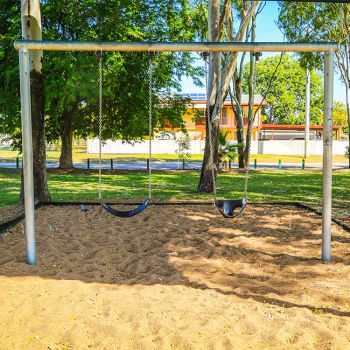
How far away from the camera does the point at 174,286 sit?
4.77m

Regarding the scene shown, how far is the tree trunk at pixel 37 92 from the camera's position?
8789 mm

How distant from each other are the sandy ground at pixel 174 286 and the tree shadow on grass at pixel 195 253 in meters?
0.01

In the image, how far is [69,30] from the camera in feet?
65.0

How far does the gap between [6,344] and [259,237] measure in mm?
4221

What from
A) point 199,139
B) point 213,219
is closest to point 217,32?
point 213,219

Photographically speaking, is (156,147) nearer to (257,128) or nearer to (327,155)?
(257,128)

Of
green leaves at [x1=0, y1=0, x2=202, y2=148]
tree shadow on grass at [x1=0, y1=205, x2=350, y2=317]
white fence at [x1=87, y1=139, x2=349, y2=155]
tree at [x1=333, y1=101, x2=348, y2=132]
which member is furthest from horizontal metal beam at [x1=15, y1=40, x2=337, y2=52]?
tree at [x1=333, y1=101, x2=348, y2=132]

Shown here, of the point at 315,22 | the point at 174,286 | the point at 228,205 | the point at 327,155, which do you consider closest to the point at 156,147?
the point at 315,22

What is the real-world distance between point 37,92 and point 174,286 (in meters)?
5.77

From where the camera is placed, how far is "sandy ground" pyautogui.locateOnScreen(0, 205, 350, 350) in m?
3.53

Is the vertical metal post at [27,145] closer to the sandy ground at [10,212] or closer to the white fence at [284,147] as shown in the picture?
the sandy ground at [10,212]

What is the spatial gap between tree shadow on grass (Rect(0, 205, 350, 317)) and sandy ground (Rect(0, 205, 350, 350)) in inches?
0.5

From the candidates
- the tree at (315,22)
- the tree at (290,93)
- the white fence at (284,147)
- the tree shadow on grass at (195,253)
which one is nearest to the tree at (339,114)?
the tree at (290,93)

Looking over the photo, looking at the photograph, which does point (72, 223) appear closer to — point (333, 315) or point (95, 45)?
point (95, 45)
